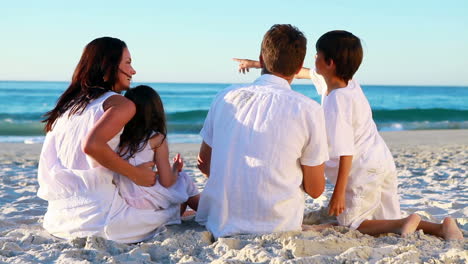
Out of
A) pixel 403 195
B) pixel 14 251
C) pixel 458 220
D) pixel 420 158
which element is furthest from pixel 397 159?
pixel 14 251

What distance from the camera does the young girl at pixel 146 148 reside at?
10.3ft

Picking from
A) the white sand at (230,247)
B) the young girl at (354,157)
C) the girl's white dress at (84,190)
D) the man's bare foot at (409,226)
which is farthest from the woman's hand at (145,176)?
the man's bare foot at (409,226)

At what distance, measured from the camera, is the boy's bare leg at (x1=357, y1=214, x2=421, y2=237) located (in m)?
3.26

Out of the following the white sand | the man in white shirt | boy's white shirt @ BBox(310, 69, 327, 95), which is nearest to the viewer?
the white sand

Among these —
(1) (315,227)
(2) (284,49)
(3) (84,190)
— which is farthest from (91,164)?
(1) (315,227)

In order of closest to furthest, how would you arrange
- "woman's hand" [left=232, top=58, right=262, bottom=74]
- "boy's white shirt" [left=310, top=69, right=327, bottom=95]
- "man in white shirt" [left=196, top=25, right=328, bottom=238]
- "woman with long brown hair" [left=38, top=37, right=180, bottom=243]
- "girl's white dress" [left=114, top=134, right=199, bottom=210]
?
"man in white shirt" [left=196, top=25, right=328, bottom=238] < "woman with long brown hair" [left=38, top=37, right=180, bottom=243] < "girl's white dress" [left=114, top=134, right=199, bottom=210] < "boy's white shirt" [left=310, top=69, right=327, bottom=95] < "woman's hand" [left=232, top=58, right=262, bottom=74]

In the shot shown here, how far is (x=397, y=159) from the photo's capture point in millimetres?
7770

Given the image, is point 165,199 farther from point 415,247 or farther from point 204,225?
point 415,247

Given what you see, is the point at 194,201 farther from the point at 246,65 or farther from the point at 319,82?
the point at 319,82

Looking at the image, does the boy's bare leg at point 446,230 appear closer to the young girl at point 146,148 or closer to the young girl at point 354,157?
the young girl at point 354,157

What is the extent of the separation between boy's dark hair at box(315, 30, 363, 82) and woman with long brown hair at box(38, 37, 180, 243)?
1119 millimetres

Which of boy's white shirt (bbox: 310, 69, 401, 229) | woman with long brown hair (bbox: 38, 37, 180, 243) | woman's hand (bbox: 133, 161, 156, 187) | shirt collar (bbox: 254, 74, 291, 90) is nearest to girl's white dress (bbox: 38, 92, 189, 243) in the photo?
woman with long brown hair (bbox: 38, 37, 180, 243)

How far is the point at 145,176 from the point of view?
3.14 meters

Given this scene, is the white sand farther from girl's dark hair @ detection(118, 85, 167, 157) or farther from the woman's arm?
girl's dark hair @ detection(118, 85, 167, 157)
